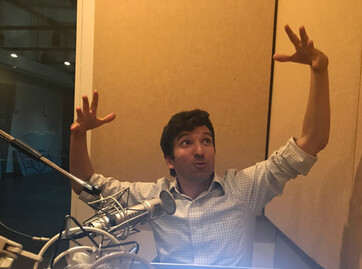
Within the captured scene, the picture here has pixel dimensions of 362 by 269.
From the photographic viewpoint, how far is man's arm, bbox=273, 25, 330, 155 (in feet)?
2.31

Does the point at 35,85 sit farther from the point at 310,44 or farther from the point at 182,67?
the point at 310,44

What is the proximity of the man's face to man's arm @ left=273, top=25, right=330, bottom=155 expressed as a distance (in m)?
0.29

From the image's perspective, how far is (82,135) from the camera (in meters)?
0.84

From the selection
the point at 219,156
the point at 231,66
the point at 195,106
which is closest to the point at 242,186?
the point at 219,156

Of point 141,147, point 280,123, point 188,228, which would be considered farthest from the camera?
point 141,147

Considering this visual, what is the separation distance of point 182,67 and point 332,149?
0.72 m

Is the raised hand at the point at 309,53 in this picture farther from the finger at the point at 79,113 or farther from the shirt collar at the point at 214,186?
the finger at the point at 79,113

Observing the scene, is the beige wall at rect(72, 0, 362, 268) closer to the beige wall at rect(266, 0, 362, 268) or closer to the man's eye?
the beige wall at rect(266, 0, 362, 268)

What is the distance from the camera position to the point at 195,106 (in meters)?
1.25

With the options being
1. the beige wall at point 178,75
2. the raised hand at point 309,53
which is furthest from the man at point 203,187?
the beige wall at point 178,75

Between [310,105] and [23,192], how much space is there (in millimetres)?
1478

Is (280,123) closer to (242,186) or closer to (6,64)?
(242,186)

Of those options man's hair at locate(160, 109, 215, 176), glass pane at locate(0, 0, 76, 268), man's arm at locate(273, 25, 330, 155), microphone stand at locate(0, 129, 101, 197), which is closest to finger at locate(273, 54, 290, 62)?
man's arm at locate(273, 25, 330, 155)

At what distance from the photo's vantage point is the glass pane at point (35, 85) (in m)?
1.13
